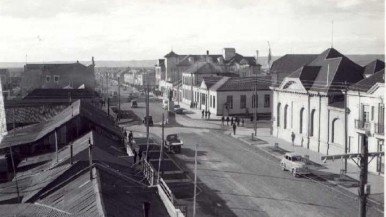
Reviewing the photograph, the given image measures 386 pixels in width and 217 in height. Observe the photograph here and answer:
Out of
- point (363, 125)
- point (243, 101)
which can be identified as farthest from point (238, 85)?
point (363, 125)

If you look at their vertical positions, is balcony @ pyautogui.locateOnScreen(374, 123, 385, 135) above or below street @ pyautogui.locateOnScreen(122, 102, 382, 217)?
above

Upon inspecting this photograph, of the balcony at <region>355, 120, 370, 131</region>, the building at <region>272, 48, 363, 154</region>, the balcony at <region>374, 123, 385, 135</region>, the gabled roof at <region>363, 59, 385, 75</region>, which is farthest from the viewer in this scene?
the gabled roof at <region>363, 59, 385, 75</region>

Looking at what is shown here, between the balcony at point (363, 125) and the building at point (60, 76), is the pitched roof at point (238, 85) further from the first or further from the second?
the balcony at point (363, 125)

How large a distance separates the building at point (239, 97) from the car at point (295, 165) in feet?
104

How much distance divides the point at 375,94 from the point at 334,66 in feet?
33.7

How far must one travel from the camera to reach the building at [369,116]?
106 ft

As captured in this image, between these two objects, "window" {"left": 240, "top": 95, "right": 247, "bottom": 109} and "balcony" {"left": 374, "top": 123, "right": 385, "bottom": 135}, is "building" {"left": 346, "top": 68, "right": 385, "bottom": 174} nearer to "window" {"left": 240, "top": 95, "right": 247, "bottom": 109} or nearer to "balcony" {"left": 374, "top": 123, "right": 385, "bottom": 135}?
"balcony" {"left": 374, "top": 123, "right": 385, "bottom": 135}

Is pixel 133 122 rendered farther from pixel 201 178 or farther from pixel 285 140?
pixel 201 178

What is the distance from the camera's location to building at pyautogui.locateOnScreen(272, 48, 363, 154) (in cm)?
3953

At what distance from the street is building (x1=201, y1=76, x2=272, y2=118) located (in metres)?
21.8

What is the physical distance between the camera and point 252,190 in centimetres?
2872

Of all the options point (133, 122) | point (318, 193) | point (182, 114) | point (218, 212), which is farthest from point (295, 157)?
point (182, 114)

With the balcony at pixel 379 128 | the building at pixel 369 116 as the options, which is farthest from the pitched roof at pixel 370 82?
the balcony at pixel 379 128

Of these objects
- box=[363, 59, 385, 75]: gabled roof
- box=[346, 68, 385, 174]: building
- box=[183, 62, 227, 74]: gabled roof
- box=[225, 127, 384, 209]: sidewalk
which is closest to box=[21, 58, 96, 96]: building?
box=[183, 62, 227, 74]: gabled roof
